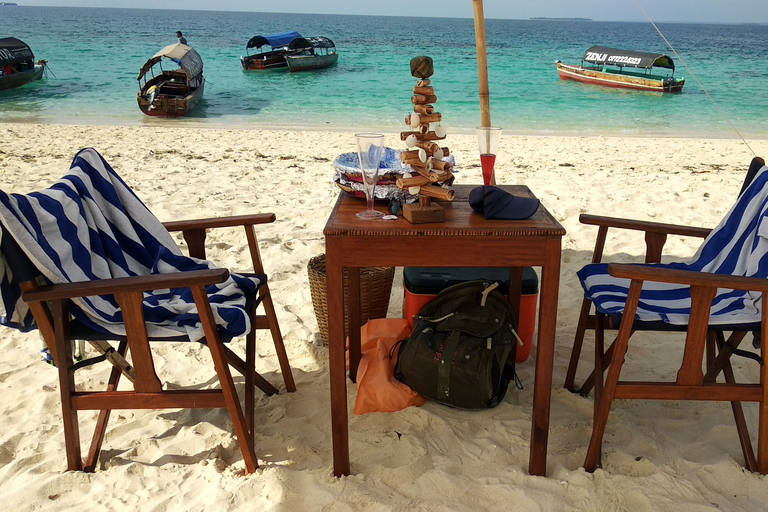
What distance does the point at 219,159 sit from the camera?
21.9 feet

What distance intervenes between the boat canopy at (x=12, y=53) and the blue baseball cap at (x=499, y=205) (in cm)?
1827

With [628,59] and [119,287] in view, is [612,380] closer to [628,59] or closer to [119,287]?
[119,287]

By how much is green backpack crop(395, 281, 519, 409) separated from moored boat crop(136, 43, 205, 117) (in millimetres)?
11160

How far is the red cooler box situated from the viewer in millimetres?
2516

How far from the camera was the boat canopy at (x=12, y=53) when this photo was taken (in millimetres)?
16125

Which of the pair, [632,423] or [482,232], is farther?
[632,423]

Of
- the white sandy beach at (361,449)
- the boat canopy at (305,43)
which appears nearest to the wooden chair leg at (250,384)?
the white sandy beach at (361,449)

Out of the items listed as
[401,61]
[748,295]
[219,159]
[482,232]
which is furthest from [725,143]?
[401,61]

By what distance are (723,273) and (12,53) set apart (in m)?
19.5

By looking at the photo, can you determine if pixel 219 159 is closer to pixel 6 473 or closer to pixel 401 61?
pixel 6 473

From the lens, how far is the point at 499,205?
1.84 metres

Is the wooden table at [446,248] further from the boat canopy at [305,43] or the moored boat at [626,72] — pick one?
the boat canopy at [305,43]

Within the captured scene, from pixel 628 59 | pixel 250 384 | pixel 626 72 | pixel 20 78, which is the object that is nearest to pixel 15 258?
pixel 250 384

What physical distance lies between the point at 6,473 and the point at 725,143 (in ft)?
32.9
